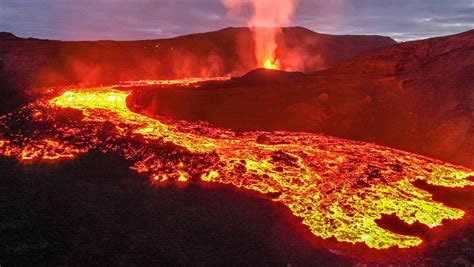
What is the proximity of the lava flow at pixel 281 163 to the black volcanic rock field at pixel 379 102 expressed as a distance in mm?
1545

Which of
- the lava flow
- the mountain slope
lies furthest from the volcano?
the mountain slope

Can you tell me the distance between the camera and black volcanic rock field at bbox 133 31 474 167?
57.3 feet

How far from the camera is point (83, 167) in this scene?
13242 millimetres

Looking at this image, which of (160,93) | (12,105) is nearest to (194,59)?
(160,93)

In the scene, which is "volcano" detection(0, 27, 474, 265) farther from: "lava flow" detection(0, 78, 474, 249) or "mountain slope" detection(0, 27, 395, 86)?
"mountain slope" detection(0, 27, 395, 86)

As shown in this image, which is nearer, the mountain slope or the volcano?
the volcano

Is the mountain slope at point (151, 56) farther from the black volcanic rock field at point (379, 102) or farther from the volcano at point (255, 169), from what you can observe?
the black volcanic rock field at point (379, 102)

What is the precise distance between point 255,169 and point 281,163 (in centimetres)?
118

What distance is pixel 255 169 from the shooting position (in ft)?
44.5

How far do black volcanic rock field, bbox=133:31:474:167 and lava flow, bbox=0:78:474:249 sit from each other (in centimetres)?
154

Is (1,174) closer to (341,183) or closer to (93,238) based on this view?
(93,238)

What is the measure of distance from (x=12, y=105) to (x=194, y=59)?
28712 mm

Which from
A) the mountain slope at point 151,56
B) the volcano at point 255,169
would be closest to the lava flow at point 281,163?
the volcano at point 255,169

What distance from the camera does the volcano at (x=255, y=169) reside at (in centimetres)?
884
